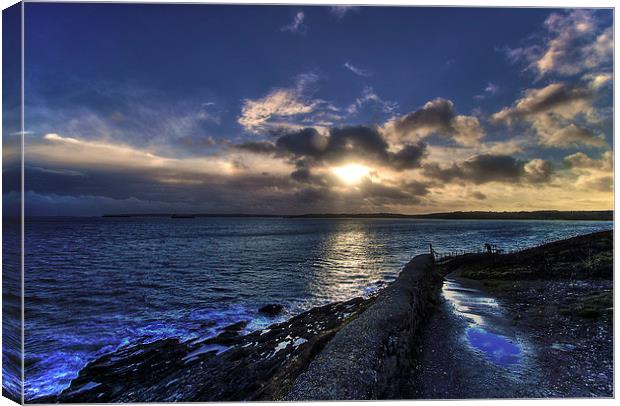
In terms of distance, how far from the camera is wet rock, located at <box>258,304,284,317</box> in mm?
11203

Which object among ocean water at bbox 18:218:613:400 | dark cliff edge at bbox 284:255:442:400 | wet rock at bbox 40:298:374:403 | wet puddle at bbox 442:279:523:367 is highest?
dark cliff edge at bbox 284:255:442:400

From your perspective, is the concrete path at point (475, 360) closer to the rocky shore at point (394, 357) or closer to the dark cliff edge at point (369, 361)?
the rocky shore at point (394, 357)

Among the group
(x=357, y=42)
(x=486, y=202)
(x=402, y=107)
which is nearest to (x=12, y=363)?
(x=357, y=42)

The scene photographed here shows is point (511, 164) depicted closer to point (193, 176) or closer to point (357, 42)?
point (357, 42)

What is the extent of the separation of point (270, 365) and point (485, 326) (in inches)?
226

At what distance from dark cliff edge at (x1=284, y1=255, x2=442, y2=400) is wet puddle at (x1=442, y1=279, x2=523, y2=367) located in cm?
145

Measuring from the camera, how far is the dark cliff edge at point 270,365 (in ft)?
14.3

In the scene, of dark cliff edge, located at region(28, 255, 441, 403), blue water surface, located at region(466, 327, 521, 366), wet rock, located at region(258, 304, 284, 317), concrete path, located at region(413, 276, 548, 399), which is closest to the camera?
dark cliff edge, located at region(28, 255, 441, 403)

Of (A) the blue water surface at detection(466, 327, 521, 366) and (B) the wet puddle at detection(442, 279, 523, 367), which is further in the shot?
(B) the wet puddle at detection(442, 279, 523, 367)

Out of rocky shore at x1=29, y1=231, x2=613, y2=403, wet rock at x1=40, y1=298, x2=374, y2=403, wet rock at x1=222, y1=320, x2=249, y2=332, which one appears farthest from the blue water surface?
wet rock at x1=222, y1=320, x2=249, y2=332

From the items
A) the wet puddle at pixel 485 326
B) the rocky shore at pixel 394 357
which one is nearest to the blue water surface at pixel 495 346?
the wet puddle at pixel 485 326

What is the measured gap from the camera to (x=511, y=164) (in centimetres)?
793

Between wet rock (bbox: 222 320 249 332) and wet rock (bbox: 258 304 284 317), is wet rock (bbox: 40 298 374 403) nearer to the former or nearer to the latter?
wet rock (bbox: 222 320 249 332)

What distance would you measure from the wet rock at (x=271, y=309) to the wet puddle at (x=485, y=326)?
20.8ft
